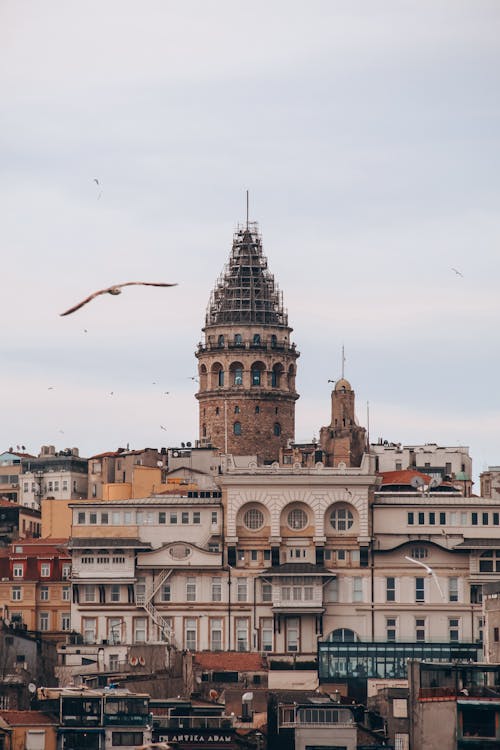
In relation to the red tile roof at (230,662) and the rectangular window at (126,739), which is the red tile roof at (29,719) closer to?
the rectangular window at (126,739)

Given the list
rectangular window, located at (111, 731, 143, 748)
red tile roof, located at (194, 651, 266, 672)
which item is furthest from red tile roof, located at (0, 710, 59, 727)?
red tile roof, located at (194, 651, 266, 672)

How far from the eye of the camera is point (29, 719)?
488ft

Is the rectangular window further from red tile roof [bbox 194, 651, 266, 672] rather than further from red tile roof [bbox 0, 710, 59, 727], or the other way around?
red tile roof [bbox 194, 651, 266, 672]

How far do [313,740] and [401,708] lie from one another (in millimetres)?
6468

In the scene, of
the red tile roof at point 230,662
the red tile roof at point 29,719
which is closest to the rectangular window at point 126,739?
the red tile roof at point 29,719

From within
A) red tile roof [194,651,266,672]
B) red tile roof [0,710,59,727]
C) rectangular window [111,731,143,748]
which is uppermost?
red tile roof [194,651,266,672]

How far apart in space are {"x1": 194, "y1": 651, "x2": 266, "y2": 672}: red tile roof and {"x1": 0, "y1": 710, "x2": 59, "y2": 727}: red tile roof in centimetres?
3505

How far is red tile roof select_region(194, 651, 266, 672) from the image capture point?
186 m

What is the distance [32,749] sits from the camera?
14650cm

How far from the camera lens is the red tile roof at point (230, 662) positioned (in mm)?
185500

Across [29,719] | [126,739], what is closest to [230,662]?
[29,719]

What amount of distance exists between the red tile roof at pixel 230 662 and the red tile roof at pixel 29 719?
3505 cm

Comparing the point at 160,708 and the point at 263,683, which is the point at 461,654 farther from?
the point at 160,708

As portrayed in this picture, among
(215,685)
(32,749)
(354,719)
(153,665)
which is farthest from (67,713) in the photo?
Result: (153,665)
